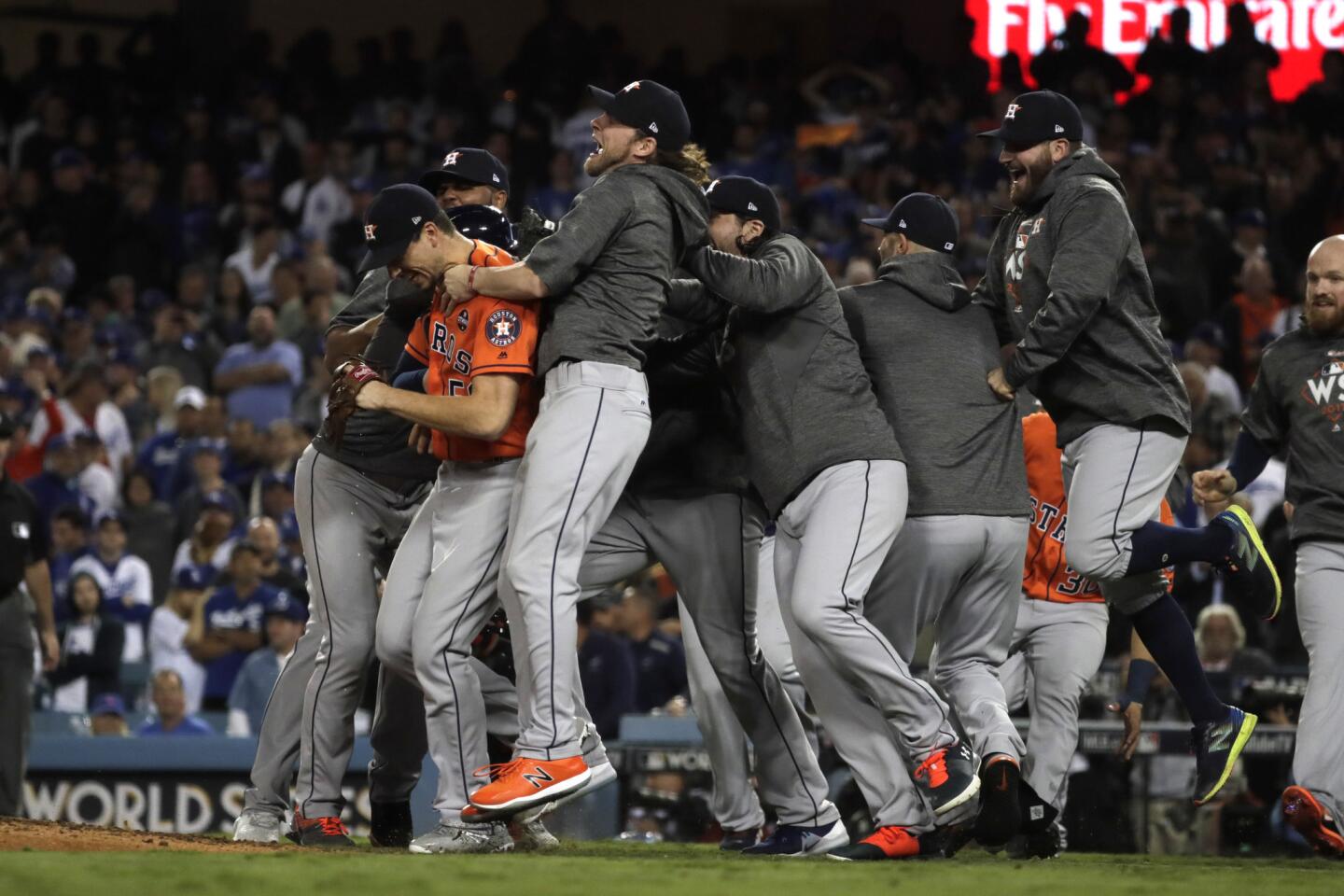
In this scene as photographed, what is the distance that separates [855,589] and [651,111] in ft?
4.95

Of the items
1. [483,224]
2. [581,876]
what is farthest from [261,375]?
[581,876]

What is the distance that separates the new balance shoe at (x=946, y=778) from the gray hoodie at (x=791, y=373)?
2.85ft

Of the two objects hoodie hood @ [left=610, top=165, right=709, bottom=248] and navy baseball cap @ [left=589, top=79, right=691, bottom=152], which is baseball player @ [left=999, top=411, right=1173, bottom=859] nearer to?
hoodie hood @ [left=610, top=165, right=709, bottom=248]

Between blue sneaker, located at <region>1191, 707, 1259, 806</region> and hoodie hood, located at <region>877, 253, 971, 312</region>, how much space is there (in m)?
1.55

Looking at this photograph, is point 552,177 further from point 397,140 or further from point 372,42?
point 372,42

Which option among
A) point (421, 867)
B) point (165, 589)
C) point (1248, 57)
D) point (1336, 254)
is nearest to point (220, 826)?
point (165, 589)

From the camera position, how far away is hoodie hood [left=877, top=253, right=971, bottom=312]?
234 inches

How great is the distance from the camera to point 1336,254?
241 inches

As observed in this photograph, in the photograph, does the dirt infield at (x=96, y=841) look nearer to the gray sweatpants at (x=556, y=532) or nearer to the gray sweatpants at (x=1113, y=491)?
the gray sweatpants at (x=556, y=532)

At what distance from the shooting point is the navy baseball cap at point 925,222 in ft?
19.5

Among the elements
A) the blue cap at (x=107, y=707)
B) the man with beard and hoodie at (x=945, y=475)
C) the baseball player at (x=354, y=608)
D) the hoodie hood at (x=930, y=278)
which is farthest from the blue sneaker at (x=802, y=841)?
the blue cap at (x=107, y=707)

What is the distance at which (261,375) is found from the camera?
42.8 ft

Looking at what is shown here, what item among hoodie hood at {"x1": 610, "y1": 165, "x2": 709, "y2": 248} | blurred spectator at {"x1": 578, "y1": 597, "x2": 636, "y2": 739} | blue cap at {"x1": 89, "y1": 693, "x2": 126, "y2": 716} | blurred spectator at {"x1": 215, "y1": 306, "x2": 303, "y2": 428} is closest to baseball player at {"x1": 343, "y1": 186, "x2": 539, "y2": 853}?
hoodie hood at {"x1": 610, "y1": 165, "x2": 709, "y2": 248}

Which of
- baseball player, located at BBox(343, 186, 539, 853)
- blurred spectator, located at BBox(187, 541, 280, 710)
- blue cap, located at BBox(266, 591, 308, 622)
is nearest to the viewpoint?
baseball player, located at BBox(343, 186, 539, 853)
